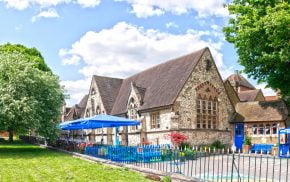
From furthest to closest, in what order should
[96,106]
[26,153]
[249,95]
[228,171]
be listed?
1. [249,95]
2. [96,106]
3. [26,153]
4. [228,171]

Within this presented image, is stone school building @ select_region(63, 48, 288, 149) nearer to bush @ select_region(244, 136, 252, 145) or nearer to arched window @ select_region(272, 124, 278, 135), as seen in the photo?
arched window @ select_region(272, 124, 278, 135)

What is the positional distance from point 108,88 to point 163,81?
37.5ft

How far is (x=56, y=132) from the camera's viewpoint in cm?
2666

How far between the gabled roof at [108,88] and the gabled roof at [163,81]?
1.07 m

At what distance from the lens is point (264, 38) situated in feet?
88.4

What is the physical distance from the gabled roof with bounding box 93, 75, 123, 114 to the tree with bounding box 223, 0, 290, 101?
16376 mm

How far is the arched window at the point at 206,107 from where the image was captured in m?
30.3

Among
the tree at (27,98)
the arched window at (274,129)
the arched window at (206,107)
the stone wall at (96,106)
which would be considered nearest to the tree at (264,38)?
the arched window at (274,129)

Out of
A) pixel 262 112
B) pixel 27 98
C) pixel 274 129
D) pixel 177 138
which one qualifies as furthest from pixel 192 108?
pixel 27 98

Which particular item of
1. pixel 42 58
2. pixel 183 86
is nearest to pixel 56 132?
pixel 183 86

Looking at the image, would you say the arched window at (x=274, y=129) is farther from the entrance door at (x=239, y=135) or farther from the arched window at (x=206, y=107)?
the arched window at (x=206, y=107)

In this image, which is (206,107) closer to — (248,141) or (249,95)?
(248,141)

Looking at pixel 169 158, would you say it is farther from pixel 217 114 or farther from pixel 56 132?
pixel 217 114

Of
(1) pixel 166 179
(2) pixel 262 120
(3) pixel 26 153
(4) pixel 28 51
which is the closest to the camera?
(1) pixel 166 179
